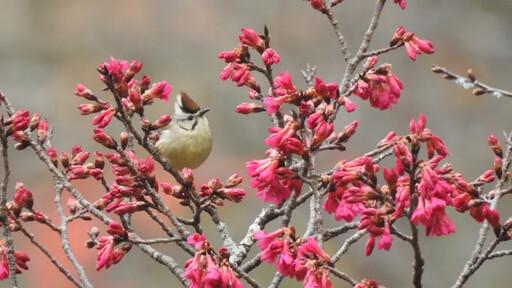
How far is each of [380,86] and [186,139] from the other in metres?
1.71

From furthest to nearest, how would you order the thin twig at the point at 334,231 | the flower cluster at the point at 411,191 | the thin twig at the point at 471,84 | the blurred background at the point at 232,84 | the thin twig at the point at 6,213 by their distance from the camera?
the blurred background at the point at 232,84 → the thin twig at the point at 334,231 → the thin twig at the point at 6,213 → the thin twig at the point at 471,84 → the flower cluster at the point at 411,191

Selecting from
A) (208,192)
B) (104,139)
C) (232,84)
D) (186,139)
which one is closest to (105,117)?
(104,139)

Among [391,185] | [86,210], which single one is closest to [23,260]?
[86,210]

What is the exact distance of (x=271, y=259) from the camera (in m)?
1.62

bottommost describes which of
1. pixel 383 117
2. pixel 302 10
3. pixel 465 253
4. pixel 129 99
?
pixel 129 99

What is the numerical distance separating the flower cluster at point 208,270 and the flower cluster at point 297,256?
0.23ft

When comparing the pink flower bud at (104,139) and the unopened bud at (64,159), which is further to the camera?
the unopened bud at (64,159)

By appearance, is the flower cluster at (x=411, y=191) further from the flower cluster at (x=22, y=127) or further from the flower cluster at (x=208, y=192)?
the flower cluster at (x=22, y=127)

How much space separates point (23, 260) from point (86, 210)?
0.17 metres

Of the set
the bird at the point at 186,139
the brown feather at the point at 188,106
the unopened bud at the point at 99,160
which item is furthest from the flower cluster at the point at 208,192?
the brown feather at the point at 188,106

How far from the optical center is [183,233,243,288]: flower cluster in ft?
5.14

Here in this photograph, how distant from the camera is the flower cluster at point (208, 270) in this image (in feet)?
5.14

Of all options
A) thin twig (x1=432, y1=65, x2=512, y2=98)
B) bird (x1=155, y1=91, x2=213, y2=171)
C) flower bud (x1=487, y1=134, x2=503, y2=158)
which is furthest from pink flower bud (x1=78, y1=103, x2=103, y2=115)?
bird (x1=155, y1=91, x2=213, y2=171)

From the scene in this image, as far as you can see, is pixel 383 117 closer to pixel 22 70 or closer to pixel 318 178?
pixel 22 70
